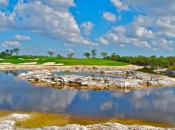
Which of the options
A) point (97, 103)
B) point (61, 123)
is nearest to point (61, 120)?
point (61, 123)

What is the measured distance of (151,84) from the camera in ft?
219

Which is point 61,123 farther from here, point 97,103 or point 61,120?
point 97,103

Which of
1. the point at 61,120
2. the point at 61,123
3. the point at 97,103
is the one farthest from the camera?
the point at 97,103

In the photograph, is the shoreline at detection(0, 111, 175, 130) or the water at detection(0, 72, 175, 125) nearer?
the shoreline at detection(0, 111, 175, 130)

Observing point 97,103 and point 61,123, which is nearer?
point 61,123

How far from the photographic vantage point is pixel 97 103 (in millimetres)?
42469

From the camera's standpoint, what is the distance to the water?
35.8m

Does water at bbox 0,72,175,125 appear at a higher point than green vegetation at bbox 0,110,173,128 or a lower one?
higher

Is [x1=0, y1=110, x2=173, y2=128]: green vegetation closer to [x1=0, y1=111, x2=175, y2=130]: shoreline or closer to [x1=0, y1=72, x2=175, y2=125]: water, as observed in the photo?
[x1=0, y1=111, x2=175, y2=130]: shoreline

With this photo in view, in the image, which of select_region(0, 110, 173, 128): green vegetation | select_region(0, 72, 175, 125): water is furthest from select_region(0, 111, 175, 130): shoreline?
select_region(0, 72, 175, 125): water

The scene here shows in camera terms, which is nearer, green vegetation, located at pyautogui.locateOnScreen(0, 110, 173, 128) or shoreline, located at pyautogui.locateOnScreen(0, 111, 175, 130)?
shoreline, located at pyautogui.locateOnScreen(0, 111, 175, 130)

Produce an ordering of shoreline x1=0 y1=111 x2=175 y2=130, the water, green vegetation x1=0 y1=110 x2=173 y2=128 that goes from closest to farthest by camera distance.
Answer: shoreline x1=0 y1=111 x2=175 y2=130
green vegetation x1=0 y1=110 x2=173 y2=128
the water

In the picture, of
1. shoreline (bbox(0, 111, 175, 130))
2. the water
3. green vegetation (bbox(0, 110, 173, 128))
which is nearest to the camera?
shoreline (bbox(0, 111, 175, 130))

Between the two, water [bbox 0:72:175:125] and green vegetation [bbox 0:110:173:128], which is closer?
green vegetation [bbox 0:110:173:128]
